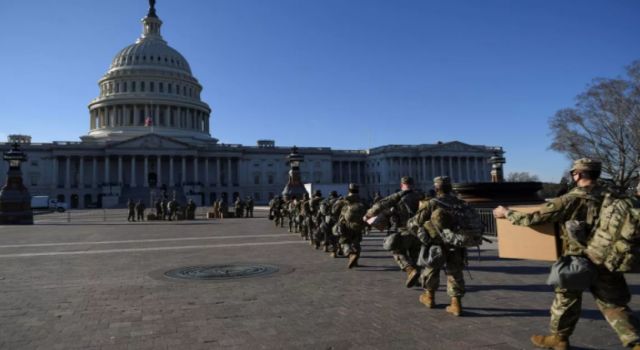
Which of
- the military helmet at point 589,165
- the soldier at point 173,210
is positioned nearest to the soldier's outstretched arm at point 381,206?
the military helmet at point 589,165

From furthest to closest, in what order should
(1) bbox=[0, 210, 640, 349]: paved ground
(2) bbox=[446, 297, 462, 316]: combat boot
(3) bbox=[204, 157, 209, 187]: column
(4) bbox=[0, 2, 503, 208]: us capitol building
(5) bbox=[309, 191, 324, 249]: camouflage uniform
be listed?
(3) bbox=[204, 157, 209, 187]: column
(4) bbox=[0, 2, 503, 208]: us capitol building
(5) bbox=[309, 191, 324, 249]: camouflage uniform
(2) bbox=[446, 297, 462, 316]: combat boot
(1) bbox=[0, 210, 640, 349]: paved ground

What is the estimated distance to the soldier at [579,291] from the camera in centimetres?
437

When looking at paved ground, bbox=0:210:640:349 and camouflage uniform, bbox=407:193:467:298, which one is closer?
paved ground, bbox=0:210:640:349

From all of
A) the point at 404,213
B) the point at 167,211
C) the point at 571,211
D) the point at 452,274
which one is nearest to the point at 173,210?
the point at 167,211

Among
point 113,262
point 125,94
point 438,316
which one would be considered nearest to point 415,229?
point 438,316

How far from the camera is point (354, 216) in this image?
10609 mm

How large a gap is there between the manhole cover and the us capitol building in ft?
239

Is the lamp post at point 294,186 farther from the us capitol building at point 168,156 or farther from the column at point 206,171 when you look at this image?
the column at point 206,171

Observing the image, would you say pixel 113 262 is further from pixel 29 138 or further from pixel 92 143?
Result: pixel 29 138

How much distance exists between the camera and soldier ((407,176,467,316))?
615cm

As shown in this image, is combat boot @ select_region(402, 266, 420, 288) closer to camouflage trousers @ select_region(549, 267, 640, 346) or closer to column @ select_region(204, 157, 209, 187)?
camouflage trousers @ select_region(549, 267, 640, 346)

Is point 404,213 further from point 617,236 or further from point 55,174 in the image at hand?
point 55,174

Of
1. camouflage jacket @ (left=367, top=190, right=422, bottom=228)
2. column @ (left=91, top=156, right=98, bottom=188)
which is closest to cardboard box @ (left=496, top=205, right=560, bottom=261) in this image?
camouflage jacket @ (left=367, top=190, right=422, bottom=228)

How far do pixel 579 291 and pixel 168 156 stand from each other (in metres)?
93.6
